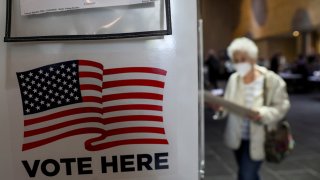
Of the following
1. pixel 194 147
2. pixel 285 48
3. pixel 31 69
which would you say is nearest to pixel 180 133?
pixel 194 147

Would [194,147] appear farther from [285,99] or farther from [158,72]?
[285,99]

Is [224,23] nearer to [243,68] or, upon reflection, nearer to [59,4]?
[243,68]

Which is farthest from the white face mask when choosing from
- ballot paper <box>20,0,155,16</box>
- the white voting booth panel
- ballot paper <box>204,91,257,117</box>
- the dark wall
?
the dark wall

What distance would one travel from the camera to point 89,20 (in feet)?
5.17

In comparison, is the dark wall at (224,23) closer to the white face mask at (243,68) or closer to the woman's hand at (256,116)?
the white face mask at (243,68)

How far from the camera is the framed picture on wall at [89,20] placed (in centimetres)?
156

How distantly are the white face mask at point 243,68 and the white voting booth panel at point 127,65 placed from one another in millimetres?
2492

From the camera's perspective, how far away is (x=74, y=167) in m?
1.65

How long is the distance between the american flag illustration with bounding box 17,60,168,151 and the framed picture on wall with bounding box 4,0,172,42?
129 millimetres

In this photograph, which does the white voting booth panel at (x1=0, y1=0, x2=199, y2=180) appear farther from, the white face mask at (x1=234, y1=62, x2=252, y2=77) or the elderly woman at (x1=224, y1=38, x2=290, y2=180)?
the white face mask at (x1=234, y1=62, x2=252, y2=77)

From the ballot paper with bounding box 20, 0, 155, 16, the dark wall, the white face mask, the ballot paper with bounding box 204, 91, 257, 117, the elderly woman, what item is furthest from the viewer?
the dark wall

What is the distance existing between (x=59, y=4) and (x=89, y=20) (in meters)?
0.13

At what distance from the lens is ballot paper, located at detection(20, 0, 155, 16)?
1.55 m

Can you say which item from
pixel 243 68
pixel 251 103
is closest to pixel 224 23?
pixel 243 68
